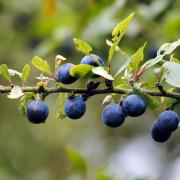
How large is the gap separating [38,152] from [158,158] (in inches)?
Answer: 34.3

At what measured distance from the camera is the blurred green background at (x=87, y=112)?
354 centimetres

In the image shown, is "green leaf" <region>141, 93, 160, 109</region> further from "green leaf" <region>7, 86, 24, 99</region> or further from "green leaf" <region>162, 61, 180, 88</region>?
"green leaf" <region>7, 86, 24, 99</region>

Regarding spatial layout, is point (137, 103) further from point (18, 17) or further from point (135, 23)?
point (18, 17)

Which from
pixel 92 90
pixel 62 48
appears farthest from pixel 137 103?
pixel 62 48

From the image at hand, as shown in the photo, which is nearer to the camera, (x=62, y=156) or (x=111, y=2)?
Answer: (x=111, y=2)

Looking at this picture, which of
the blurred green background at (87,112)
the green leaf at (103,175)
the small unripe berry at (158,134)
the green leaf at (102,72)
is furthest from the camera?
the blurred green background at (87,112)

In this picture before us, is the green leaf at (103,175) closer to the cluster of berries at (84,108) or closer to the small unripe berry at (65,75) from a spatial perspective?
the cluster of berries at (84,108)

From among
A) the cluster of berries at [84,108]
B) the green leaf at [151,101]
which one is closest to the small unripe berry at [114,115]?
the cluster of berries at [84,108]

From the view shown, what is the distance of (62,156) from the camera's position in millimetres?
4762

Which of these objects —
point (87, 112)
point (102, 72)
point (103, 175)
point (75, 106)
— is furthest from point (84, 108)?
point (87, 112)

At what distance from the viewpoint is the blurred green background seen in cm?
354

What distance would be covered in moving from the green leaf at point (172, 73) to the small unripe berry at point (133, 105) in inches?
3.8

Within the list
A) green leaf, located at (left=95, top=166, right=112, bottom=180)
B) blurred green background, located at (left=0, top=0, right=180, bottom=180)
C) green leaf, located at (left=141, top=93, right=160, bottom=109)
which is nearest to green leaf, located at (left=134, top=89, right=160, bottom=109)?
green leaf, located at (left=141, top=93, right=160, bottom=109)

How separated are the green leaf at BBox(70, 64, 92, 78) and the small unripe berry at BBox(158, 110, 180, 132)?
28 centimetres
